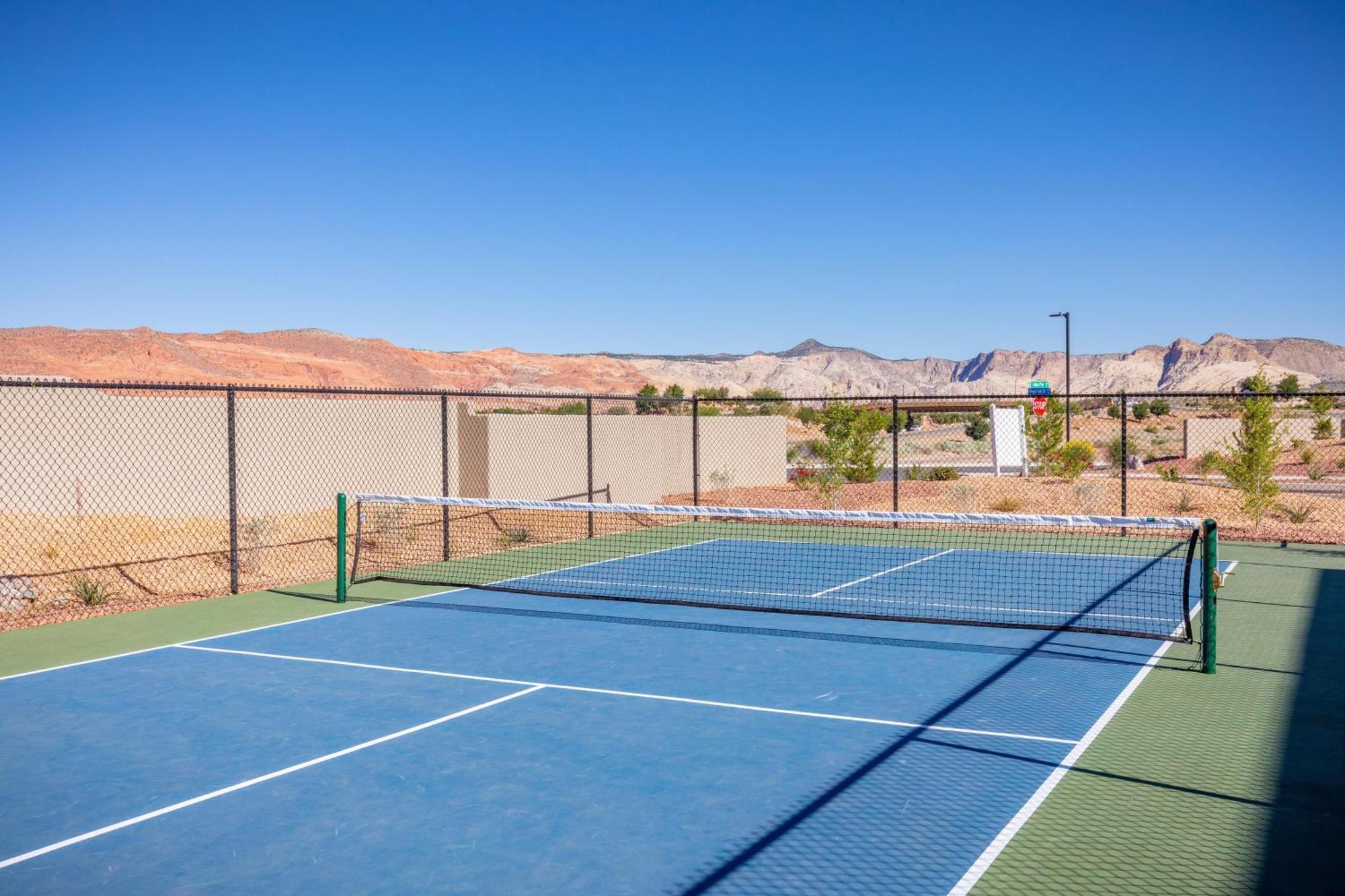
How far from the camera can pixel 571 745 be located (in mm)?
7254

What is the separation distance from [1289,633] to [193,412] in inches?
655

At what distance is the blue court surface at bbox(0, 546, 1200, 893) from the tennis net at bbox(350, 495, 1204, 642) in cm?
121

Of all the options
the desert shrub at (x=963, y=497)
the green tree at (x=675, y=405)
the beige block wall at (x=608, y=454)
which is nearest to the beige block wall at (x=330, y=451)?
the beige block wall at (x=608, y=454)

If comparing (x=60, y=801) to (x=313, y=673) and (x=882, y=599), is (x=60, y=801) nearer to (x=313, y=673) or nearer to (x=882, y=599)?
(x=313, y=673)

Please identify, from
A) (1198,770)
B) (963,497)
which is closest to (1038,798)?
(1198,770)

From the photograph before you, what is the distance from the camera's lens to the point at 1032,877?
517cm

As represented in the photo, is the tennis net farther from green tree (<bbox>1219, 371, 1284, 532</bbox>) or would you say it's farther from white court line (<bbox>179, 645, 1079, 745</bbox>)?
white court line (<bbox>179, 645, 1079, 745</bbox>)

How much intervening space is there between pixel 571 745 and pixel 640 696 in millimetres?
1360

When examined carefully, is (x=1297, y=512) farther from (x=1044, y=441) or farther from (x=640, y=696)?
(x=640, y=696)

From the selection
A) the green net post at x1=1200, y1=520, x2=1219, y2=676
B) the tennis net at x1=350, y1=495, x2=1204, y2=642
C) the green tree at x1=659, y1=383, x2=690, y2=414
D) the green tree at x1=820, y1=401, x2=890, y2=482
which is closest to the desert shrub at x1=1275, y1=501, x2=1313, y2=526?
the tennis net at x1=350, y1=495, x2=1204, y2=642

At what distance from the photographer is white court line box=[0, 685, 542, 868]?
220 inches

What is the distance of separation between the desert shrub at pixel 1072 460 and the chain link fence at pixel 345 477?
0.43 ft

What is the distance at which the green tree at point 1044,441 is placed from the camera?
32.2 metres

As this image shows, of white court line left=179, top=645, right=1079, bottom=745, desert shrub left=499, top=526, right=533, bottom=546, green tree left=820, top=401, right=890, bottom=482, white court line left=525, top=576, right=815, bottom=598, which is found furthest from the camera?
green tree left=820, top=401, right=890, bottom=482
